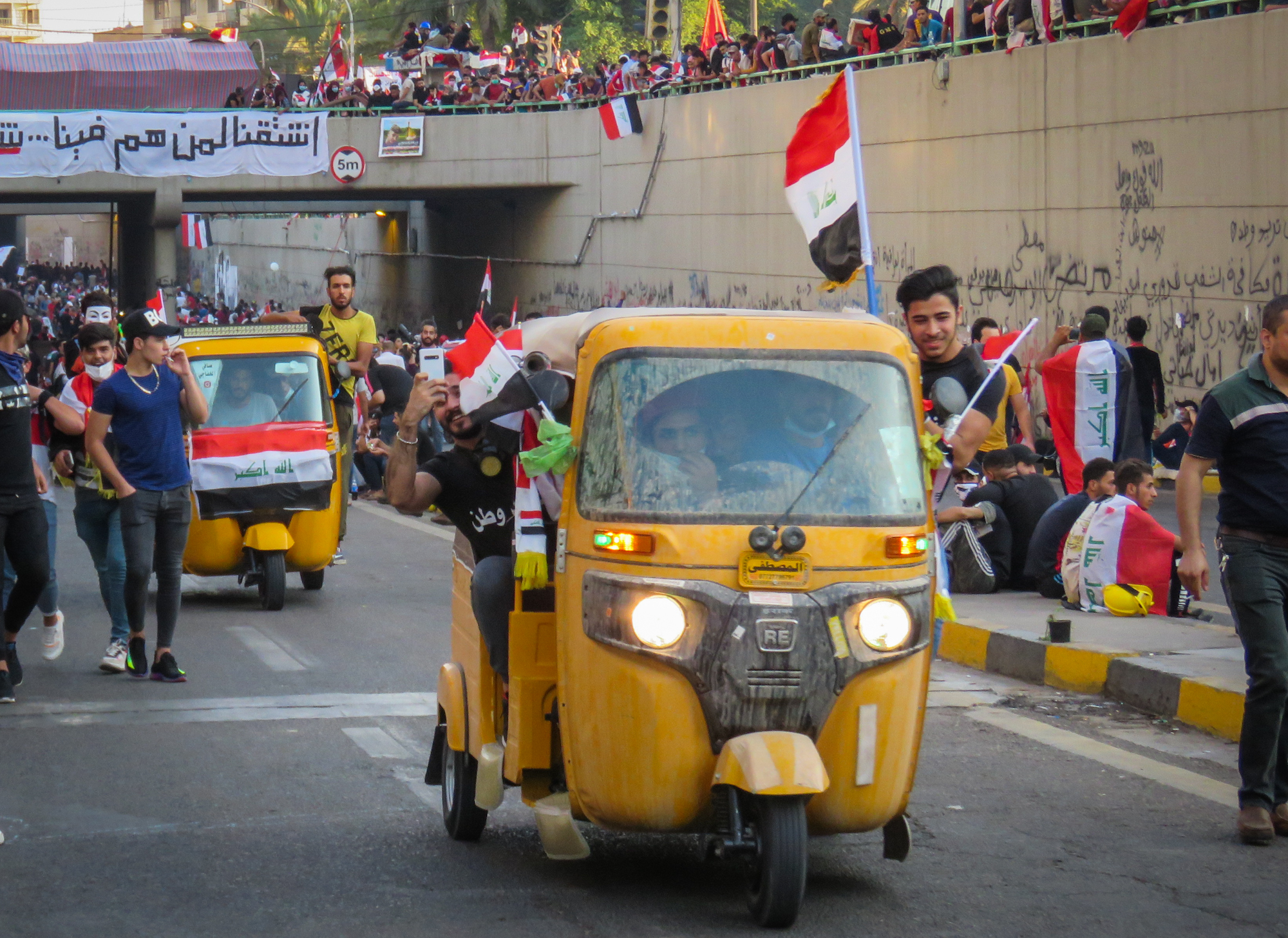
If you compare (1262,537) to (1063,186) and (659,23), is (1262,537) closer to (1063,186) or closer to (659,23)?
(1063,186)

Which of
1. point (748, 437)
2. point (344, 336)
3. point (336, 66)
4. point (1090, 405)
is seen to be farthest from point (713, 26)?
point (748, 437)

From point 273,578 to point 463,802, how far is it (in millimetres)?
6177

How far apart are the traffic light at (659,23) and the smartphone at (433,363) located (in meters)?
31.2

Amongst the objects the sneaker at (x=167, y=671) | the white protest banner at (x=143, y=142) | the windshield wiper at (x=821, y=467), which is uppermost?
the white protest banner at (x=143, y=142)

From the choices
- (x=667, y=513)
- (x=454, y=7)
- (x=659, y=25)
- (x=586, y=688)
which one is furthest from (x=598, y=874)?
(x=454, y=7)

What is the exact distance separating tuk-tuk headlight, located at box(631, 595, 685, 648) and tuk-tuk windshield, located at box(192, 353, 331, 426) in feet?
25.7

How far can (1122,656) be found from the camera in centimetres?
859

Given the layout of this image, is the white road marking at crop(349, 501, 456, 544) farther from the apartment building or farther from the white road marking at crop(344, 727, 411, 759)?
the apartment building

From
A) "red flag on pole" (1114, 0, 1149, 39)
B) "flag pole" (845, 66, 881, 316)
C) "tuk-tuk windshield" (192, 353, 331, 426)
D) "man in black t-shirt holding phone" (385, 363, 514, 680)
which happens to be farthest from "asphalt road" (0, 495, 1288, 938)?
"red flag on pole" (1114, 0, 1149, 39)

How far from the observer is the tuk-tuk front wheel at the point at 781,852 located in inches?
177

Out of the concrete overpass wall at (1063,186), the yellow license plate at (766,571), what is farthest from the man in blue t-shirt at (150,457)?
the concrete overpass wall at (1063,186)

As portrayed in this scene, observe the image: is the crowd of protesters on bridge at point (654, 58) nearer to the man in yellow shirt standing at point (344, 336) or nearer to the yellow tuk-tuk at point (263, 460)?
the man in yellow shirt standing at point (344, 336)

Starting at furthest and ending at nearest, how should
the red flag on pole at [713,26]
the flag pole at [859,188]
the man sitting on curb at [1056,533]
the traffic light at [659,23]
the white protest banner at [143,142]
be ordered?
1. the red flag on pole at [713,26]
2. the traffic light at [659,23]
3. the white protest banner at [143,142]
4. the man sitting on curb at [1056,533]
5. the flag pole at [859,188]

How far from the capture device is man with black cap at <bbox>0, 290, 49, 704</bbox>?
7.95m
